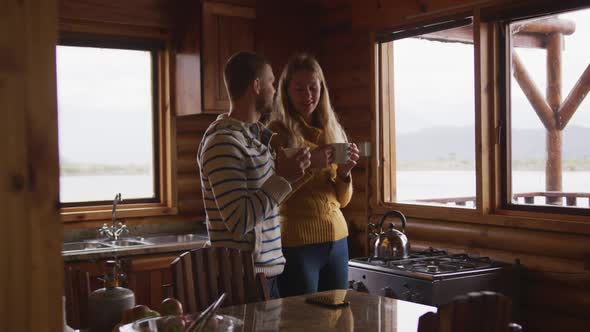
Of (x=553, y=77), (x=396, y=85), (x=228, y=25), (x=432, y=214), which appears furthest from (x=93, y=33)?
(x=553, y=77)

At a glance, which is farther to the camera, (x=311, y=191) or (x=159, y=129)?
(x=159, y=129)

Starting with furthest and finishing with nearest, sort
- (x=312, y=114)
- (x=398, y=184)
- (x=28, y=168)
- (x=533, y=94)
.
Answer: (x=398, y=184)
(x=533, y=94)
(x=312, y=114)
(x=28, y=168)

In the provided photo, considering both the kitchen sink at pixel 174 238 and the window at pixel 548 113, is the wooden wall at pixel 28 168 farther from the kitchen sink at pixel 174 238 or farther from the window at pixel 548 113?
the kitchen sink at pixel 174 238

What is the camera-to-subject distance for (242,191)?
2320 mm

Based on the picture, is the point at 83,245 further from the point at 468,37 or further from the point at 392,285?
the point at 468,37

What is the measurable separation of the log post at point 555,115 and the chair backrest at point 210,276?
78.5 inches

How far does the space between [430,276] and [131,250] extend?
1.71 meters

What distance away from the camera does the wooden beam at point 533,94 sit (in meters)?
3.80

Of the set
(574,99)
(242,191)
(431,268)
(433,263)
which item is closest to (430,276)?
(431,268)

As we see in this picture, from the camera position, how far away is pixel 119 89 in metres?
4.88

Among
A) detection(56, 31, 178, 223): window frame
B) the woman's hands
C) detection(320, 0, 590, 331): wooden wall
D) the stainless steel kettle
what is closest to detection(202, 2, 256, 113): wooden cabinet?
detection(56, 31, 178, 223): window frame

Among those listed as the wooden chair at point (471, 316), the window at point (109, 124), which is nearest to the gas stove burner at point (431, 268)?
the window at point (109, 124)

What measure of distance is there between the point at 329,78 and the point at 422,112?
840 mm

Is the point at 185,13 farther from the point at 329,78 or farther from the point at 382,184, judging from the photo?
the point at 382,184
